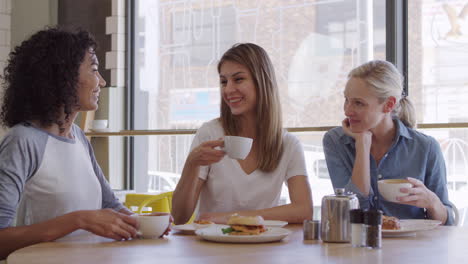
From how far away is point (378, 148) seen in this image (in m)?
2.39

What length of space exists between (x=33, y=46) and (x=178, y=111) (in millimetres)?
2506

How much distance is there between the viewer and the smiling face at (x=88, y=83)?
187 centimetres

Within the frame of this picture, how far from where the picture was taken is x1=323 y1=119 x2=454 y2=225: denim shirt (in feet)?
7.38

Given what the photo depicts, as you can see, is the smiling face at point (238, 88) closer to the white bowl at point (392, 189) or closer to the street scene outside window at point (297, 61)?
the white bowl at point (392, 189)

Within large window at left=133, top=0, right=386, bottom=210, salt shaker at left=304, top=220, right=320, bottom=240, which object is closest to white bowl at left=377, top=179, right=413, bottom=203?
salt shaker at left=304, top=220, right=320, bottom=240

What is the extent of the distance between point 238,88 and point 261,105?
0.11 m

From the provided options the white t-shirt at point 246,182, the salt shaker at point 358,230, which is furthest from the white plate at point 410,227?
the white t-shirt at point 246,182

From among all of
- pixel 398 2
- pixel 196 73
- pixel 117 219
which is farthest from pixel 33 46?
pixel 196 73

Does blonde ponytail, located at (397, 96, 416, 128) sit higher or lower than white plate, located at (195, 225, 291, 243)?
Answer: higher

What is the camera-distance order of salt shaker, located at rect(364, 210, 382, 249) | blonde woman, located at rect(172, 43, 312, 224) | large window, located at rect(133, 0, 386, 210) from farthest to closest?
large window, located at rect(133, 0, 386, 210)
blonde woman, located at rect(172, 43, 312, 224)
salt shaker, located at rect(364, 210, 382, 249)

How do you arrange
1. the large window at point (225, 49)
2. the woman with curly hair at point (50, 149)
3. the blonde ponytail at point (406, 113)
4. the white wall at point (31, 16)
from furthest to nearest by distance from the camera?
the white wall at point (31, 16), the large window at point (225, 49), the blonde ponytail at point (406, 113), the woman with curly hair at point (50, 149)

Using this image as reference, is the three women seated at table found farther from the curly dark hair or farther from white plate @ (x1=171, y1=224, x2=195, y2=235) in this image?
white plate @ (x1=171, y1=224, x2=195, y2=235)

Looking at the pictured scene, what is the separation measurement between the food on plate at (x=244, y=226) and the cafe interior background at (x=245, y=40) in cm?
143

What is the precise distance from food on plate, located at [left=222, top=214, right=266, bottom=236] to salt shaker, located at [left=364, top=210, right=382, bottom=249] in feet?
0.87
